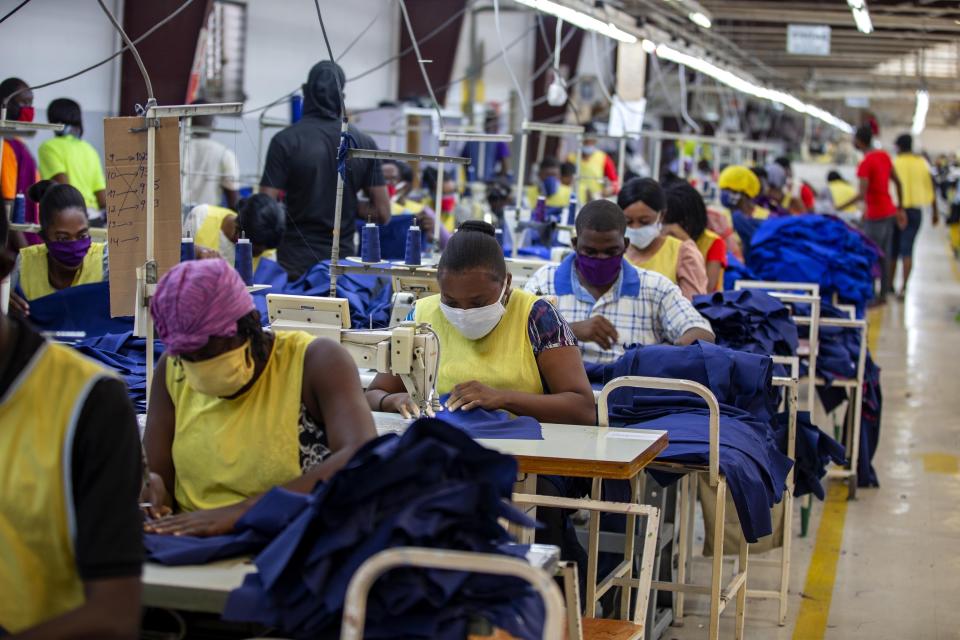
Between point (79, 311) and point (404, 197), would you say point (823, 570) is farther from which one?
point (404, 197)

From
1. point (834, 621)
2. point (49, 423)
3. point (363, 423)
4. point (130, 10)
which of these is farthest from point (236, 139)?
point (49, 423)

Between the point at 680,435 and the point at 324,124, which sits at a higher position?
the point at 324,124

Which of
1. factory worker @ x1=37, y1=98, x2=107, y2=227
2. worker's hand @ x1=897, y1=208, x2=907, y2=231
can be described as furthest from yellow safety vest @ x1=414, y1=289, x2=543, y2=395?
worker's hand @ x1=897, y1=208, x2=907, y2=231

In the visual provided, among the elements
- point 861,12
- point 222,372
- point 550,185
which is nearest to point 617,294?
point 222,372

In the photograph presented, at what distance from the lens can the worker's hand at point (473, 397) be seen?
3.39 m

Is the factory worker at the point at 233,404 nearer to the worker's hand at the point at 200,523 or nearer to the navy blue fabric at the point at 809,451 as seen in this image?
the worker's hand at the point at 200,523

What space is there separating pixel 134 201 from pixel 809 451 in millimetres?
2652

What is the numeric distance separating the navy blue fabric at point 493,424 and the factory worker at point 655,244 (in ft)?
7.49

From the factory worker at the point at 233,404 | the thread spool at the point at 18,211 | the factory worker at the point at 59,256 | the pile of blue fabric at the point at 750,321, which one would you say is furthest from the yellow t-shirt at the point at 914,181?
the factory worker at the point at 233,404

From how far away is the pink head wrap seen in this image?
2.33m

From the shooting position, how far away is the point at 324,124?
20.3 ft

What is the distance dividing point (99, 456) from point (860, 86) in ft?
101

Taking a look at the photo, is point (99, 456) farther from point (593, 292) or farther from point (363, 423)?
point (593, 292)

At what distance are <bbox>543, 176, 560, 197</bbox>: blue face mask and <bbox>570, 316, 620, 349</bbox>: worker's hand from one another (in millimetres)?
6598
